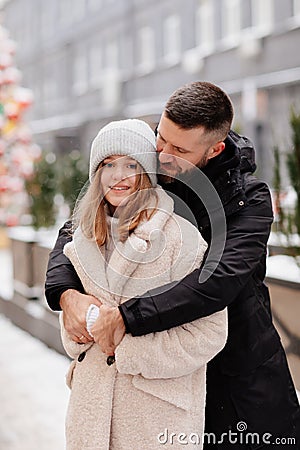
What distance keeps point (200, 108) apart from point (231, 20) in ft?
11.5

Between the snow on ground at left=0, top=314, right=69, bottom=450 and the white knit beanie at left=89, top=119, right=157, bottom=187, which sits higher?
the white knit beanie at left=89, top=119, right=157, bottom=187

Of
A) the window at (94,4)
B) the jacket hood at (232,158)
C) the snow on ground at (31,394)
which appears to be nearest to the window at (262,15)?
the window at (94,4)

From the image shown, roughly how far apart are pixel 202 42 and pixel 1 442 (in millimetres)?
3014

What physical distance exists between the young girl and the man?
0.10ft

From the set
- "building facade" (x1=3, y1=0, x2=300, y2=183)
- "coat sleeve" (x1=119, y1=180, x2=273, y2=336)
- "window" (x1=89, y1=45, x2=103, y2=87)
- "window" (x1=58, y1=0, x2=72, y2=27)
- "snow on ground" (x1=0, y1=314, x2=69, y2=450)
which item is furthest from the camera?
"window" (x1=58, y1=0, x2=72, y2=27)

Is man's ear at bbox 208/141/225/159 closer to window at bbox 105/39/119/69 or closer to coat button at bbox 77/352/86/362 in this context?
coat button at bbox 77/352/86/362

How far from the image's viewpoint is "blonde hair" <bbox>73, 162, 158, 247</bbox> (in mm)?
1159

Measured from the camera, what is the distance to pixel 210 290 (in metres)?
1.11

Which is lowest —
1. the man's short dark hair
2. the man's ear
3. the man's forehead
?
the man's ear

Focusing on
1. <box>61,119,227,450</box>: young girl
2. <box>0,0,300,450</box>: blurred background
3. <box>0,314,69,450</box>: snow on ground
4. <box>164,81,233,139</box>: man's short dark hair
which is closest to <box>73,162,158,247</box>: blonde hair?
<box>61,119,227,450</box>: young girl

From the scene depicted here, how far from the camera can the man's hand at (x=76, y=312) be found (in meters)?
1.14

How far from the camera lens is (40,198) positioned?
439 centimetres

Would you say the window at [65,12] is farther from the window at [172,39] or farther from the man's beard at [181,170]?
the man's beard at [181,170]

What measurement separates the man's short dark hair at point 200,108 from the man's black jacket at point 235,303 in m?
0.06
